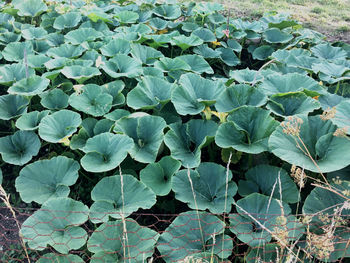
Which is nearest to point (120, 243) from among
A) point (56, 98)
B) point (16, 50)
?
point (56, 98)

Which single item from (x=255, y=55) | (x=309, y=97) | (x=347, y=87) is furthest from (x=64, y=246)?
(x=255, y=55)

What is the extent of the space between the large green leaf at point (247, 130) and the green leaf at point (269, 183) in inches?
6.1

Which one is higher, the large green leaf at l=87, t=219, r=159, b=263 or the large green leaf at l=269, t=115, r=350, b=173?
the large green leaf at l=269, t=115, r=350, b=173

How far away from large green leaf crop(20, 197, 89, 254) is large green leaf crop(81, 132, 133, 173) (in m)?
0.27

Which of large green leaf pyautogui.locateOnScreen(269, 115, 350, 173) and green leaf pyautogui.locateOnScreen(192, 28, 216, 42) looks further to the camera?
green leaf pyautogui.locateOnScreen(192, 28, 216, 42)

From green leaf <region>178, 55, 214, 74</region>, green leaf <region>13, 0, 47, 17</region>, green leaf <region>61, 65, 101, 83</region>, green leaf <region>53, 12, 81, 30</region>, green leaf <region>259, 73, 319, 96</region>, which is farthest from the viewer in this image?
green leaf <region>13, 0, 47, 17</region>

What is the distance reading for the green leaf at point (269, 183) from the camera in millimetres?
2051

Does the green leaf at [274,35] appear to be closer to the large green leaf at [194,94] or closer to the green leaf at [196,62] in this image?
the green leaf at [196,62]

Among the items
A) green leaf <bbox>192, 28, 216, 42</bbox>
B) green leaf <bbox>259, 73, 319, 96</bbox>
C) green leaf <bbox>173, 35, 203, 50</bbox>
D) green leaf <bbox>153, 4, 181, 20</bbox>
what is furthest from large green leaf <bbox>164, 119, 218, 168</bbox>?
green leaf <bbox>153, 4, 181, 20</bbox>

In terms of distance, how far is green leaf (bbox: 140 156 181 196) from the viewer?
2115mm

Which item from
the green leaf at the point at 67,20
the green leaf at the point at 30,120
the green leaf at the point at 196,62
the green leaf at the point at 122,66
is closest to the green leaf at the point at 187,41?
the green leaf at the point at 196,62

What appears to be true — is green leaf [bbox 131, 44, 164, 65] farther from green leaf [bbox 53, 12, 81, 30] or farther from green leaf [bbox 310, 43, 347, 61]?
green leaf [bbox 310, 43, 347, 61]

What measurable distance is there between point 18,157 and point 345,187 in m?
2.14

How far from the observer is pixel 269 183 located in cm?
213
